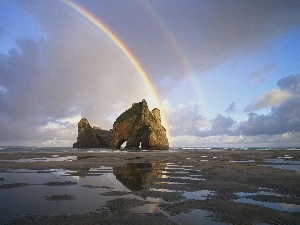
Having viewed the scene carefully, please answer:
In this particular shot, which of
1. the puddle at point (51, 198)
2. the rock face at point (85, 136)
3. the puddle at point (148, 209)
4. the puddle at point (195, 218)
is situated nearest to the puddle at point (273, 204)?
the puddle at point (195, 218)

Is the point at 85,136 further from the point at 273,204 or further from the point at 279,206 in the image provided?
the point at 279,206

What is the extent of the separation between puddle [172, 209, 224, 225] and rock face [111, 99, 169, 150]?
10908 cm

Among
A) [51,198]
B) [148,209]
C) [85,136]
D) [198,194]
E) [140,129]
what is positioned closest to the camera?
[148,209]

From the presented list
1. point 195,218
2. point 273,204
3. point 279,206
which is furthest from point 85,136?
point 195,218

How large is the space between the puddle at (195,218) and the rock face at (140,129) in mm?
109077

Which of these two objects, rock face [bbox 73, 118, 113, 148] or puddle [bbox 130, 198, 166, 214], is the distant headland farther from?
puddle [bbox 130, 198, 166, 214]

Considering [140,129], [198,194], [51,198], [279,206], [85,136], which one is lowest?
[279,206]

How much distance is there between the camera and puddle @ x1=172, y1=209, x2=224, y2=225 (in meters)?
9.79

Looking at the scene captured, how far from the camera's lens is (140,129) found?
126562 millimetres

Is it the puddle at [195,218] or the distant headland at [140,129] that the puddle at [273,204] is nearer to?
the puddle at [195,218]

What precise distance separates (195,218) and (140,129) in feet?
382

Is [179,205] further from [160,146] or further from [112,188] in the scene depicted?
[160,146]

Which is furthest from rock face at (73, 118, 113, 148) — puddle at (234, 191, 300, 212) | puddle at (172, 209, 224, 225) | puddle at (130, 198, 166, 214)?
puddle at (172, 209, 224, 225)

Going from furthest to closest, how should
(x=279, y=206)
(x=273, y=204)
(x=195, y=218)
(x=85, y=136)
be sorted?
1. (x=85, y=136)
2. (x=273, y=204)
3. (x=279, y=206)
4. (x=195, y=218)
